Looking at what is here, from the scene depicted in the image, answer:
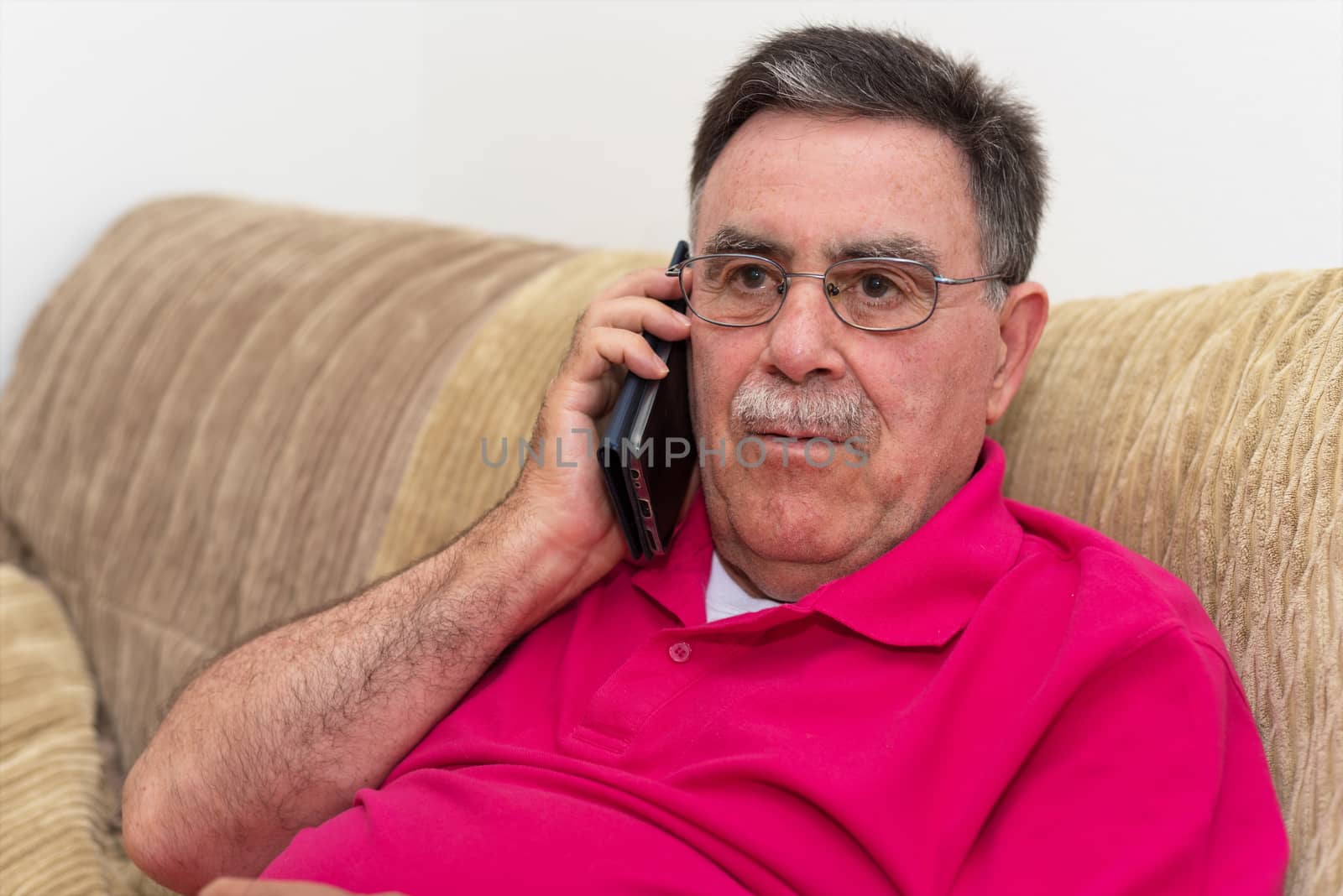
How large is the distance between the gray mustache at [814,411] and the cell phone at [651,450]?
13 cm

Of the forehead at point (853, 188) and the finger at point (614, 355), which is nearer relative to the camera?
the forehead at point (853, 188)

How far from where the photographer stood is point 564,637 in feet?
4.10

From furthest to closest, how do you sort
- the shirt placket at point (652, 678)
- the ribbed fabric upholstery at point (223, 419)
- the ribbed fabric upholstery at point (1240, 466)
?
the ribbed fabric upholstery at point (223, 419), the shirt placket at point (652, 678), the ribbed fabric upholstery at point (1240, 466)

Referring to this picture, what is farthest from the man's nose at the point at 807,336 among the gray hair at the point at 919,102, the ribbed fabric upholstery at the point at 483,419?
the ribbed fabric upholstery at the point at 483,419

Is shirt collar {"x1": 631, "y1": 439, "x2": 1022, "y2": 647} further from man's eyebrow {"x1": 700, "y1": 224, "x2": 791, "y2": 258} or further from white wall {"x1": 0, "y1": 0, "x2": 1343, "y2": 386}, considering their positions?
white wall {"x1": 0, "y1": 0, "x2": 1343, "y2": 386}

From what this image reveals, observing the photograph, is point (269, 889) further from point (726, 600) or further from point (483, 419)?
point (483, 419)

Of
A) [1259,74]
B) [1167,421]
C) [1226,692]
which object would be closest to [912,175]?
[1167,421]

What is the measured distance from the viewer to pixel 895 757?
0.94 meters

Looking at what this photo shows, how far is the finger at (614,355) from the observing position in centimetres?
120

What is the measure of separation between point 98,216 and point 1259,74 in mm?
1985

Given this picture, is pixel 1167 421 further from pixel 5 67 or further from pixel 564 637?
pixel 5 67

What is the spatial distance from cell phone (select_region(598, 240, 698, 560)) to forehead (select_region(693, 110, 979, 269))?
0.53 ft

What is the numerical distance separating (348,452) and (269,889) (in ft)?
2.66

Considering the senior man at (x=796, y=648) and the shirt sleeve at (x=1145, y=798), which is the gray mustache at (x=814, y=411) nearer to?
the senior man at (x=796, y=648)
